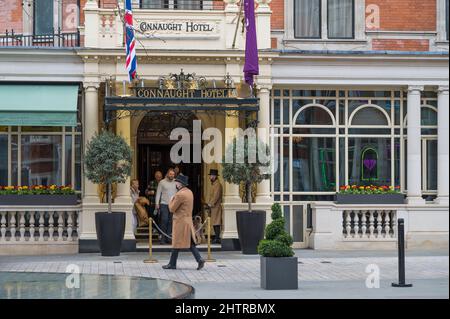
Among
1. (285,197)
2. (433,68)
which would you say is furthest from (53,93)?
(433,68)

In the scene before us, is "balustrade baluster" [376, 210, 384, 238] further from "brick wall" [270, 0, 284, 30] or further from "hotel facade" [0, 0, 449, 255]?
"brick wall" [270, 0, 284, 30]

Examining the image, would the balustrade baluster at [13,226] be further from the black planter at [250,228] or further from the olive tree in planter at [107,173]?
the black planter at [250,228]

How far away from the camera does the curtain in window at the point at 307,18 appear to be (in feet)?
83.7

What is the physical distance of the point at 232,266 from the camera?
2016cm

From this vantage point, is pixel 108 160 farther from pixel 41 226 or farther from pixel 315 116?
pixel 315 116

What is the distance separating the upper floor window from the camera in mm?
25516

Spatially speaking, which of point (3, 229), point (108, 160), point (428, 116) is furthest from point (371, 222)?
point (3, 229)

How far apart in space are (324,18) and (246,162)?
5223 mm

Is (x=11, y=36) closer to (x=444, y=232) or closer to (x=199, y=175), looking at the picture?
(x=199, y=175)

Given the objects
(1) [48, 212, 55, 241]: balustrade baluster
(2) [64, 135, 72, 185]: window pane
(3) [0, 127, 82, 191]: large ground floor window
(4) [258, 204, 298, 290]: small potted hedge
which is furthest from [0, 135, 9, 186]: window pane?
(4) [258, 204, 298, 290]: small potted hedge

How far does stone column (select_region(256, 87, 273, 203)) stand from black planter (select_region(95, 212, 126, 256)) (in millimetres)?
3756

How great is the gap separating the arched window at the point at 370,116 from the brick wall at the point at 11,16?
30.1 feet

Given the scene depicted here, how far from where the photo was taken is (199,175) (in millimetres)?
26344

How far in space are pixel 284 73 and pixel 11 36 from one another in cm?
692
